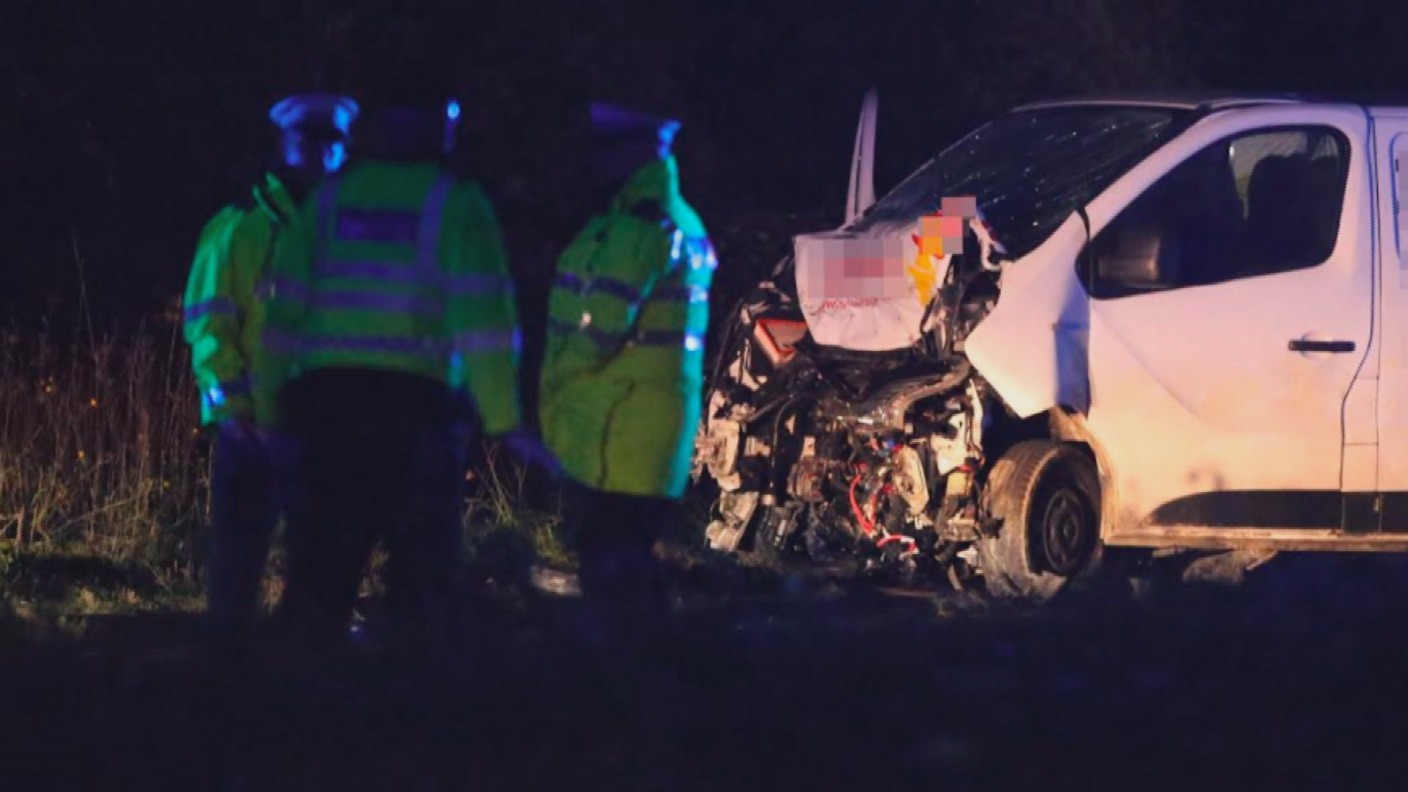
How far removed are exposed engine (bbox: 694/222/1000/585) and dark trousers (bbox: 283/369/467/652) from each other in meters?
2.75

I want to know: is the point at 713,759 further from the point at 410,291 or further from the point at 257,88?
the point at 257,88

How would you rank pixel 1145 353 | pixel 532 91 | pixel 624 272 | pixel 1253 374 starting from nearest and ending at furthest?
1. pixel 624 272
2. pixel 1145 353
3. pixel 1253 374
4. pixel 532 91

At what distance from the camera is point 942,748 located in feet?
22.9

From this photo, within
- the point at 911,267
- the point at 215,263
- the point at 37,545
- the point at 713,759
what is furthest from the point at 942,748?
the point at 37,545

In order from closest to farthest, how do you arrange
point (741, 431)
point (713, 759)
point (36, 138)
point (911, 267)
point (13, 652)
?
1. point (713, 759)
2. point (13, 652)
3. point (911, 267)
4. point (741, 431)
5. point (36, 138)

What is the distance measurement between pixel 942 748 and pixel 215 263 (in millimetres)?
2614

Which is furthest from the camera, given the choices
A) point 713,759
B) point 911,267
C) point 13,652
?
point 911,267

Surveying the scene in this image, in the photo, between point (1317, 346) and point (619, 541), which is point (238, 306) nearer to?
point (619, 541)

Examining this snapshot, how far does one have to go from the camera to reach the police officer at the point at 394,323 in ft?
23.6

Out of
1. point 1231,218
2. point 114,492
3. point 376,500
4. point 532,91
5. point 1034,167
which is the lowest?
point 114,492

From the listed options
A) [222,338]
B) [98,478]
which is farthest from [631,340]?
[98,478]

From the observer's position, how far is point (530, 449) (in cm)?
748

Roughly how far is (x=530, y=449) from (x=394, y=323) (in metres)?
0.60

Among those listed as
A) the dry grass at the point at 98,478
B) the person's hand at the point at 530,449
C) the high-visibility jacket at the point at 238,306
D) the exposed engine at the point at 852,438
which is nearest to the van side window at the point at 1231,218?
the exposed engine at the point at 852,438
